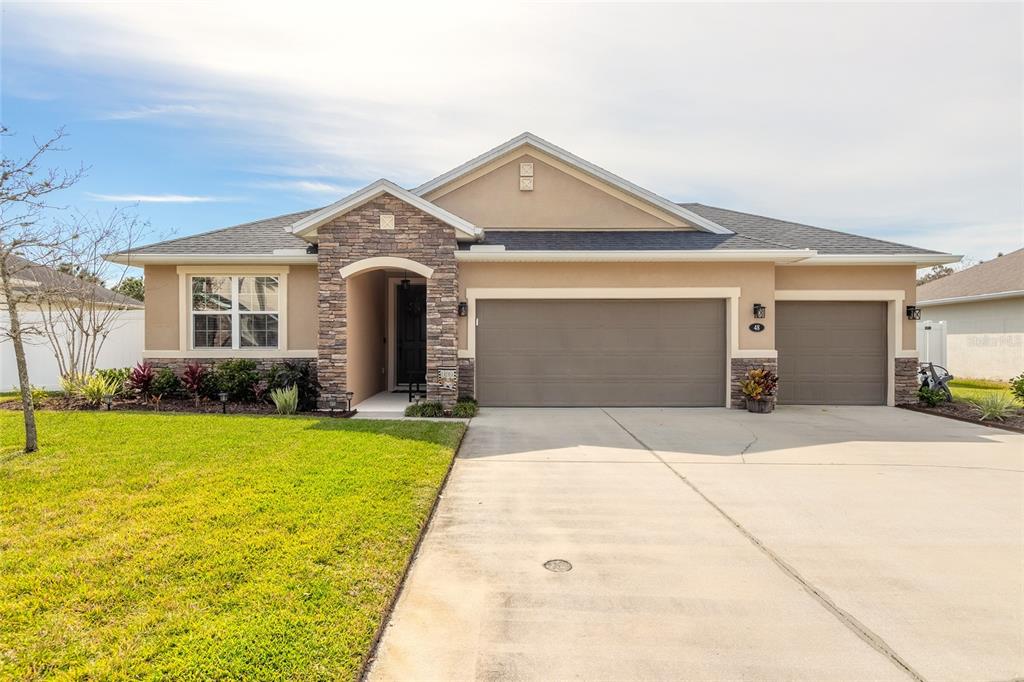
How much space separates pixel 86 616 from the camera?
2920 mm

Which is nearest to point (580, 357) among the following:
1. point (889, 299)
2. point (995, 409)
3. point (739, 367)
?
point (739, 367)

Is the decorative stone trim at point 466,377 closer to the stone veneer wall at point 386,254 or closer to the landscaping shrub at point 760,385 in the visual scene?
the stone veneer wall at point 386,254

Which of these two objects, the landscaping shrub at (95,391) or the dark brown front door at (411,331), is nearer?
the landscaping shrub at (95,391)

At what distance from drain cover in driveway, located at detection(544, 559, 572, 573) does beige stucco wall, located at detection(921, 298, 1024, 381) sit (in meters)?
18.3

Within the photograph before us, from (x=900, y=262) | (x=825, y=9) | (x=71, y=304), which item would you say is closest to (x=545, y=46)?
(x=825, y=9)

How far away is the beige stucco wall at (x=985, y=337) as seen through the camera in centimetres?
1552

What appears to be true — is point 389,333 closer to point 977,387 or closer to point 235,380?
point 235,380

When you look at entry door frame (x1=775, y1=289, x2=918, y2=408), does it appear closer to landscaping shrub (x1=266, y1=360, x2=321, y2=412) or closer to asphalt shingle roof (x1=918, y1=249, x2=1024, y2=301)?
asphalt shingle roof (x1=918, y1=249, x2=1024, y2=301)

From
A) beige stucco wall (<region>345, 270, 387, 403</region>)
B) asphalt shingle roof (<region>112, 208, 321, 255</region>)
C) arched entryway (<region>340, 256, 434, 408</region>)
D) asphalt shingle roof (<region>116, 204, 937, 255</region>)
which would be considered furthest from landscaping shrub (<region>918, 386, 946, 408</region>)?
asphalt shingle roof (<region>112, 208, 321, 255</region>)

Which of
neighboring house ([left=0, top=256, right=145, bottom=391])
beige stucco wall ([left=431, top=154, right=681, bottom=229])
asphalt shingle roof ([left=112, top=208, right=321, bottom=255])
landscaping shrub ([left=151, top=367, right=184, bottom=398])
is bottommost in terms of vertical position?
landscaping shrub ([left=151, top=367, right=184, bottom=398])

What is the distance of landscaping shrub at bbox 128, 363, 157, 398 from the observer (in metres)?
10.5

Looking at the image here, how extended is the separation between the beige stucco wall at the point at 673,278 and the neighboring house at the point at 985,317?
777cm

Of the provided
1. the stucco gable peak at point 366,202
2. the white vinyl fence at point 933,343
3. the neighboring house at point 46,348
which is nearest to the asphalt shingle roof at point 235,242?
the stucco gable peak at point 366,202

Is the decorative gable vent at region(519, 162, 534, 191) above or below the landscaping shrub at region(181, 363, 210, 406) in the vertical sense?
above
